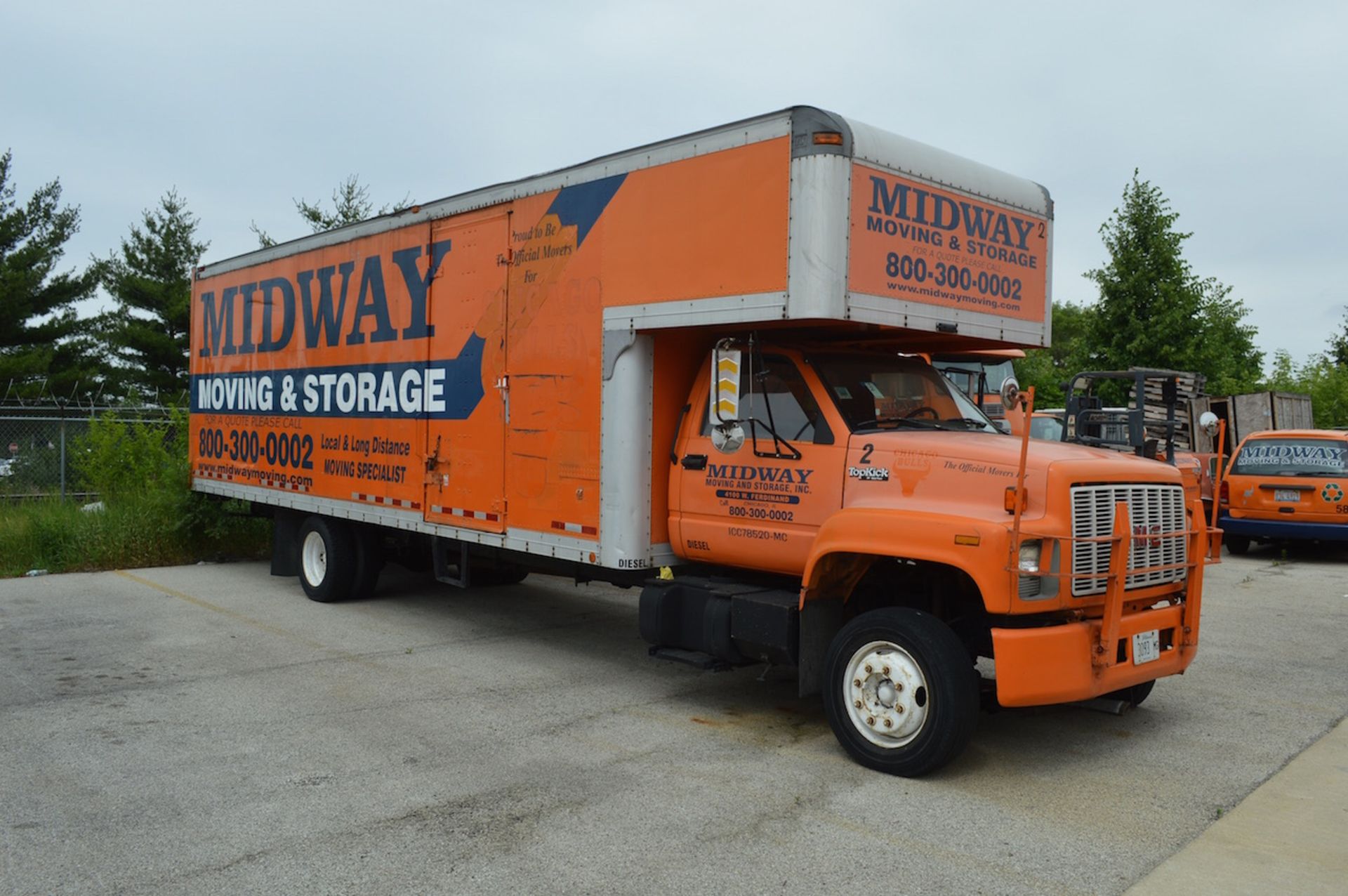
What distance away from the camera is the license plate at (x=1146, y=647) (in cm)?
568

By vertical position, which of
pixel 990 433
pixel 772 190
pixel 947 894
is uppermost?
pixel 772 190

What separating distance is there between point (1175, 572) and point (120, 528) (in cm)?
1178

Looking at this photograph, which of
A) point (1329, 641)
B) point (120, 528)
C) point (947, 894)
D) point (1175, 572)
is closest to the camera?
point (947, 894)

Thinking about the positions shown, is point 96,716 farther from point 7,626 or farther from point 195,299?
point 195,299

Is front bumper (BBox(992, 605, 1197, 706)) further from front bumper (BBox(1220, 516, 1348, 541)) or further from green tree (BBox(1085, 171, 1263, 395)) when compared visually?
green tree (BBox(1085, 171, 1263, 395))

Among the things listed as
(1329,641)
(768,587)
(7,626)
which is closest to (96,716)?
(7,626)

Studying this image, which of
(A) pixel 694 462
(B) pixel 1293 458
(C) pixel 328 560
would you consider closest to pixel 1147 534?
(A) pixel 694 462

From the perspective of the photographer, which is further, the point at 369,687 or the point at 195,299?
the point at 195,299

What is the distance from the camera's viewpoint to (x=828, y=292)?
5867 mm

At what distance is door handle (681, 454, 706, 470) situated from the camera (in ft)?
22.4

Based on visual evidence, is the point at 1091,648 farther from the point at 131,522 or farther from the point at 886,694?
the point at 131,522

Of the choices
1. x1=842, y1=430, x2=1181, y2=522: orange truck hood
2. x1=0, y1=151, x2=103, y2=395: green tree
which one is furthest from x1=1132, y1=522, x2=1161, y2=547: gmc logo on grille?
x1=0, y1=151, x2=103, y2=395: green tree

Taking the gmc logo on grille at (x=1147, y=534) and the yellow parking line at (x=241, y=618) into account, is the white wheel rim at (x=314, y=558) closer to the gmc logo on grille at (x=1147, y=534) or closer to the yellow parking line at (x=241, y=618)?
the yellow parking line at (x=241, y=618)

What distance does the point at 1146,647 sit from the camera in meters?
5.76
